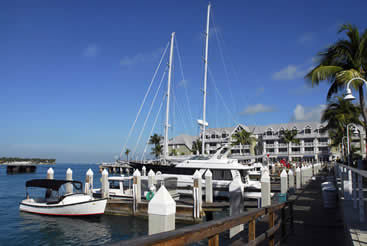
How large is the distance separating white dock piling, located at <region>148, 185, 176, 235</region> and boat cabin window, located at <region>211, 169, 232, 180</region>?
836 inches

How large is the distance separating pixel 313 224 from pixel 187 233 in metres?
9.50

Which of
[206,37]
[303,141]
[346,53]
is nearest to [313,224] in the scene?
[346,53]

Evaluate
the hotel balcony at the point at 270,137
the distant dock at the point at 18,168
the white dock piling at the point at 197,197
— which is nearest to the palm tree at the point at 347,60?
the white dock piling at the point at 197,197

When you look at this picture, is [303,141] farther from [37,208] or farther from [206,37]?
[37,208]

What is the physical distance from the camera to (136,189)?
19781mm

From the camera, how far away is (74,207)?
800 inches

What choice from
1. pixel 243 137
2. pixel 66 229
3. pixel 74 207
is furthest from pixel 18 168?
pixel 66 229

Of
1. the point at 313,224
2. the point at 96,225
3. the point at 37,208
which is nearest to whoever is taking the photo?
the point at 313,224

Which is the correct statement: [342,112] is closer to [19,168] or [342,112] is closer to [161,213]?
[161,213]

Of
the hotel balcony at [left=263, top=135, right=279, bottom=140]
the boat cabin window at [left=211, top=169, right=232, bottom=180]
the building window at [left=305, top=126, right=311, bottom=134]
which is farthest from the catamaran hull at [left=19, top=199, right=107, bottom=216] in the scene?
the building window at [left=305, top=126, right=311, bottom=134]

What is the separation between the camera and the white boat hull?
20.2 m

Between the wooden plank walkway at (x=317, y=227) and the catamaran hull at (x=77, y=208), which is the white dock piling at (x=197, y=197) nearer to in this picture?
the wooden plank walkway at (x=317, y=227)

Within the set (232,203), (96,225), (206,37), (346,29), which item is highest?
(206,37)

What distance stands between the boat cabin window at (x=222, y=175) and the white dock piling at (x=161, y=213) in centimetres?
2123
